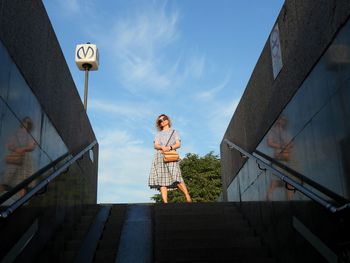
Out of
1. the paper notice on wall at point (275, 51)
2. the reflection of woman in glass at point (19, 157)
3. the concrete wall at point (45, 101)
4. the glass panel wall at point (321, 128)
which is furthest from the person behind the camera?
the paper notice on wall at point (275, 51)

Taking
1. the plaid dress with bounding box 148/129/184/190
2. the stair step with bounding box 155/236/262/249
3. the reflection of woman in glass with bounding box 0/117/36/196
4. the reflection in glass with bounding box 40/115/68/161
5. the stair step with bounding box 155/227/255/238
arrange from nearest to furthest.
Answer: the reflection of woman in glass with bounding box 0/117/36/196 → the reflection in glass with bounding box 40/115/68/161 → the stair step with bounding box 155/236/262/249 → the stair step with bounding box 155/227/255/238 → the plaid dress with bounding box 148/129/184/190

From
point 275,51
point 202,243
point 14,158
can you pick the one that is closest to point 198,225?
point 202,243

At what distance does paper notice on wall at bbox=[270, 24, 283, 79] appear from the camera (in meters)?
5.86

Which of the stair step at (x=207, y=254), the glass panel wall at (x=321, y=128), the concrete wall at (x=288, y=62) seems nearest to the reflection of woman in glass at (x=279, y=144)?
the glass panel wall at (x=321, y=128)

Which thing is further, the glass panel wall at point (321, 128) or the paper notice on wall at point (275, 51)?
the paper notice on wall at point (275, 51)

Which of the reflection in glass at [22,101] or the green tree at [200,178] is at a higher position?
the green tree at [200,178]

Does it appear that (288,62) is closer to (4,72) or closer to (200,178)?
(4,72)

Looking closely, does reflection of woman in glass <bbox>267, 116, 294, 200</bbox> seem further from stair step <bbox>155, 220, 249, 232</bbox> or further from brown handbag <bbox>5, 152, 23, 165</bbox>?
brown handbag <bbox>5, 152, 23, 165</bbox>

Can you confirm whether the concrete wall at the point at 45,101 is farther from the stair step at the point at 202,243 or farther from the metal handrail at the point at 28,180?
the stair step at the point at 202,243

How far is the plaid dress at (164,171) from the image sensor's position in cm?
905

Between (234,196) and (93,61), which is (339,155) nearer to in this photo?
(234,196)

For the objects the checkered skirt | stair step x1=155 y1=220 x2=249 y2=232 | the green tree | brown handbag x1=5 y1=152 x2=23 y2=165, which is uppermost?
the green tree

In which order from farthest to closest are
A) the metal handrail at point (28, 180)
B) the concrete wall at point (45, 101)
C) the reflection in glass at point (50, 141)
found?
the reflection in glass at point (50, 141) → the concrete wall at point (45, 101) → the metal handrail at point (28, 180)

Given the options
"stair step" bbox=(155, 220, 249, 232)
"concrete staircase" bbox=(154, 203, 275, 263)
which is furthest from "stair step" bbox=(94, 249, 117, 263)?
"stair step" bbox=(155, 220, 249, 232)
